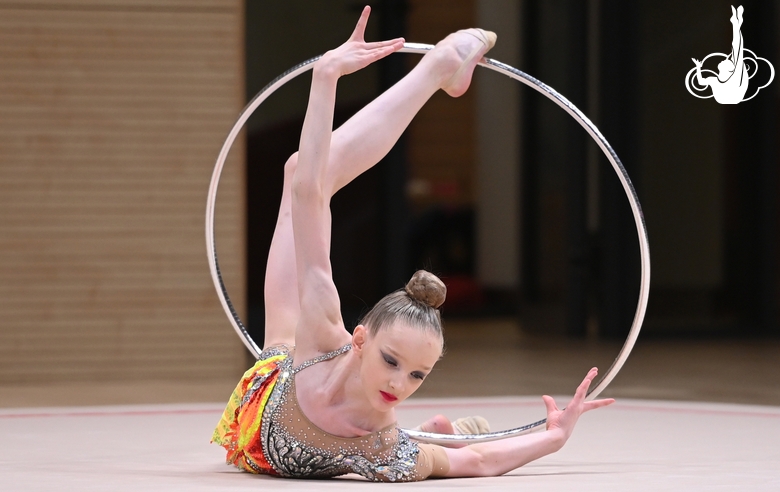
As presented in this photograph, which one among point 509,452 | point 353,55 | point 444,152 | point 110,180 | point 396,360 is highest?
point 353,55

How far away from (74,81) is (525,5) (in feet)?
11.6

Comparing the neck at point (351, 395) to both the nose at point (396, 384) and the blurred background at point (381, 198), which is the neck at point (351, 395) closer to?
the nose at point (396, 384)

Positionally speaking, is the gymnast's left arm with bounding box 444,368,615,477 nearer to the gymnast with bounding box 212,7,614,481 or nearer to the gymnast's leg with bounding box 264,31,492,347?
the gymnast with bounding box 212,7,614,481

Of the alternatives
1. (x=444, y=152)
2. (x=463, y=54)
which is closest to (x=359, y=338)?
(x=463, y=54)

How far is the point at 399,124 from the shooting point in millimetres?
2666

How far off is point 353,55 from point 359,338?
0.64 metres

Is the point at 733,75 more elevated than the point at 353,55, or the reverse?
the point at 733,75

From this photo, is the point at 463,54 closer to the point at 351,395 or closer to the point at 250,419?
the point at 351,395

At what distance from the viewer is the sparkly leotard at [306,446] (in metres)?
2.37

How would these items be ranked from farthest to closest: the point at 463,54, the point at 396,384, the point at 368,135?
1. the point at 463,54
2. the point at 368,135
3. the point at 396,384

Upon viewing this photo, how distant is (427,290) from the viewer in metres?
2.29

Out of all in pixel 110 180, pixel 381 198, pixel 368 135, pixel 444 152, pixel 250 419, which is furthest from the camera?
pixel 444 152

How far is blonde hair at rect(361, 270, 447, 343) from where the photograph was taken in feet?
7.34

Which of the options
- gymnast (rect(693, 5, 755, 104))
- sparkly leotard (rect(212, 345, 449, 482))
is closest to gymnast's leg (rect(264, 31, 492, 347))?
sparkly leotard (rect(212, 345, 449, 482))
